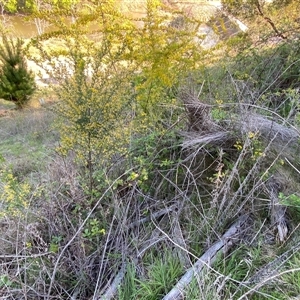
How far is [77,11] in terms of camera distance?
233 centimetres

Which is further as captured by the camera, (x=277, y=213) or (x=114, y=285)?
(x=277, y=213)

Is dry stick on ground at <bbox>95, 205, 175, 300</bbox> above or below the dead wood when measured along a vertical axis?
below

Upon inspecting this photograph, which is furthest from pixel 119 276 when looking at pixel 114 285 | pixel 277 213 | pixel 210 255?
pixel 277 213

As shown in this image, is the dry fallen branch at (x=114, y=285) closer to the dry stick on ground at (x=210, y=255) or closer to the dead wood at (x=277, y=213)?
the dry stick on ground at (x=210, y=255)

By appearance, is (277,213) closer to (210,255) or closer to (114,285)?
(210,255)

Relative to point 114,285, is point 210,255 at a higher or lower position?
higher

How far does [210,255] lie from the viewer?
151 centimetres

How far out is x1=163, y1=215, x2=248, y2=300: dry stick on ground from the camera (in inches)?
53.0

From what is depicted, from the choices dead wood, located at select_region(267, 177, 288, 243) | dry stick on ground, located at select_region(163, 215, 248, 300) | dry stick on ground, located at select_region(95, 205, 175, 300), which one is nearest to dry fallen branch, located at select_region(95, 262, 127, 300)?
dry stick on ground, located at select_region(95, 205, 175, 300)

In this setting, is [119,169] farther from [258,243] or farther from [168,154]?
[258,243]

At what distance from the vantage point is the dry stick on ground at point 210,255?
1346 millimetres

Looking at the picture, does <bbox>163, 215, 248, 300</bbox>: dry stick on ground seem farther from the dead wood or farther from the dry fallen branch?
the dry fallen branch

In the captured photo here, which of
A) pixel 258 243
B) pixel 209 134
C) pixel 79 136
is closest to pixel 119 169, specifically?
pixel 79 136

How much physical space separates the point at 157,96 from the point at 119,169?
0.76 metres
